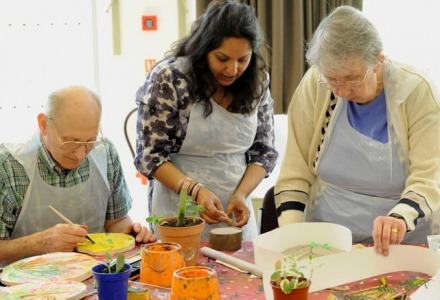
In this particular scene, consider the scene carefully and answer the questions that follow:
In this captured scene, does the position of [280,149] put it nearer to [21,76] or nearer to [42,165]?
[21,76]

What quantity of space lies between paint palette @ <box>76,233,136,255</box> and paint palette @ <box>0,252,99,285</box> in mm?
62

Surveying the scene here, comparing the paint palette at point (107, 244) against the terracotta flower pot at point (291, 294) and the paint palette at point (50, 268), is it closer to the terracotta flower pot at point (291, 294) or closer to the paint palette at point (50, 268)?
the paint palette at point (50, 268)

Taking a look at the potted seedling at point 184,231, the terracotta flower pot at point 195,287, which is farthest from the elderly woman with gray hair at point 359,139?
the terracotta flower pot at point 195,287

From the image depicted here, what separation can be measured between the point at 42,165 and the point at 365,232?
1.13 m

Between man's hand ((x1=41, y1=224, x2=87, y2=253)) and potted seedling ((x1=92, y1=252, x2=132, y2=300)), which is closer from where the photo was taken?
potted seedling ((x1=92, y1=252, x2=132, y2=300))

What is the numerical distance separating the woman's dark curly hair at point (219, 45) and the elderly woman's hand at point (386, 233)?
2.95ft

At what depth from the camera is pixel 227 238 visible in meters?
1.98

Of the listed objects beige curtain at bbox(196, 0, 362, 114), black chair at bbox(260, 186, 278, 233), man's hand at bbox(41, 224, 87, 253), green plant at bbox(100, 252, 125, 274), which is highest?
beige curtain at bbox(196, 0, 362, 114)

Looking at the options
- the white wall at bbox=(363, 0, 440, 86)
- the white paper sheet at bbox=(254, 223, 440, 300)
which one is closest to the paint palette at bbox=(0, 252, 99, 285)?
the white paper sheet at bbox=(254, 223, 440, 300)

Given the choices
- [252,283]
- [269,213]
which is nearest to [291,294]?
[252,283]

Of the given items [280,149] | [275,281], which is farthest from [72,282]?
[280,149]

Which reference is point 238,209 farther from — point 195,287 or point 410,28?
point 410,28

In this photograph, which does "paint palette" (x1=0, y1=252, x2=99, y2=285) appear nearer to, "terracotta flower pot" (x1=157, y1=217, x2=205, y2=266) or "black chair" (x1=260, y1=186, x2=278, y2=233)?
"terracotta flower pot" (x1=157, y1=217, x2=205, y2=266)

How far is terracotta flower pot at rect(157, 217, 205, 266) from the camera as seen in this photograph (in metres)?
1.73
